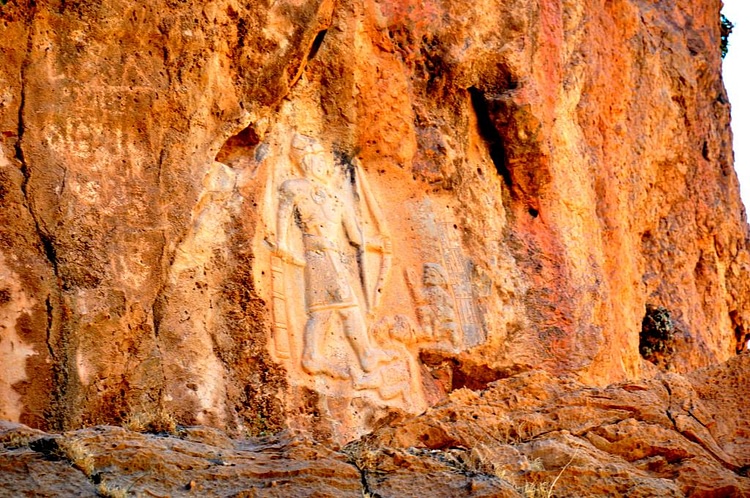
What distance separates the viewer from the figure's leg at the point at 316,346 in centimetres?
1066

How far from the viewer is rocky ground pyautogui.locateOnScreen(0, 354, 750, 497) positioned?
22.5 feet

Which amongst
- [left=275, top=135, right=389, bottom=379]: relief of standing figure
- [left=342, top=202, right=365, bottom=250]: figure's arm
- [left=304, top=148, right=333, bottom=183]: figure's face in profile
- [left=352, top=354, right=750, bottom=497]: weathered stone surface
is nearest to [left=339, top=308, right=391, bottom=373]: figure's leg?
[left=275, top=135, right=389, bottom=379]: relief of standing figure

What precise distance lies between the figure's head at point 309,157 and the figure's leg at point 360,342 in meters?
1.16

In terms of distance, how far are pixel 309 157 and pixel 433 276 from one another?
1.49 m

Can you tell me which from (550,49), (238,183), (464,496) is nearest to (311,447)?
(464,496)

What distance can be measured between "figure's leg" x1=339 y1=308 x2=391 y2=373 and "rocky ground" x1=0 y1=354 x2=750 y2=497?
2.15 m

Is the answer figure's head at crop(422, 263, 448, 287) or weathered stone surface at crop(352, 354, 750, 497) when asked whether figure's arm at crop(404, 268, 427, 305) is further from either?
weathered stone surface at crop(352, 354, 750, 497)

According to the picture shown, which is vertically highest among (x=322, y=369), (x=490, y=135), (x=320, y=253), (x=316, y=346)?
(x=490, y=135)

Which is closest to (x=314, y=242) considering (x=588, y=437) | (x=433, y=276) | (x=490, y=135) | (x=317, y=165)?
(x=317, y=165)

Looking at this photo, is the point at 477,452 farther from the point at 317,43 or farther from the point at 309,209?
the point at 317,43

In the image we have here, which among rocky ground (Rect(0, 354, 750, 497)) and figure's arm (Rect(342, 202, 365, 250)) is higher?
figure's arm (Rect(342, 202, 365, 250))

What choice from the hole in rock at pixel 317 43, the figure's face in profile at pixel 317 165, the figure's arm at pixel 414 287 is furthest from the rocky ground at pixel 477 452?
the hole in rock at pixel 317 43

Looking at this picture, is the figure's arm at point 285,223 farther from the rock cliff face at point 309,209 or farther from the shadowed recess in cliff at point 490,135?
the shadowed recess in cliff at point 490,135

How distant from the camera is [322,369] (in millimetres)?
10719
